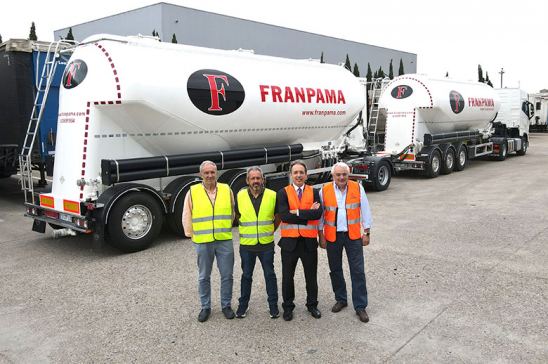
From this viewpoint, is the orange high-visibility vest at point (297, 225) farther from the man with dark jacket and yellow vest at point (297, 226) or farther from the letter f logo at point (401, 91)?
the letter f logo at point (401, 91)

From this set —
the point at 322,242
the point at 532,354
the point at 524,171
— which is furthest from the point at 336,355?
the point at 524,171

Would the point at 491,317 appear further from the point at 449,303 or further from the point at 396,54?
the point at 396,54

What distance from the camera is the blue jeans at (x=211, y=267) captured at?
197 inches

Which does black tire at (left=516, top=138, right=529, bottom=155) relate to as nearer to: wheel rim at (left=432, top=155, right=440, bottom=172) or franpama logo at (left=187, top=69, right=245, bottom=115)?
wheel rim at (left=432, top=155, right=440, bottom=172)

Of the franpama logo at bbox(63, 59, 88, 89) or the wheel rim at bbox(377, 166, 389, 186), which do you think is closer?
the franpama logo at bbox(63, 59, 88, 89)

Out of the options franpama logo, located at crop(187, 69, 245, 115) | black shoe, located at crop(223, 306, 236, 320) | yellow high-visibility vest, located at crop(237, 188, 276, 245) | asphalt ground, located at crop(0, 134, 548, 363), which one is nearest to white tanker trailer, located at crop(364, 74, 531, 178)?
asphalt ground, located at crop(0, 134, 548, 363)

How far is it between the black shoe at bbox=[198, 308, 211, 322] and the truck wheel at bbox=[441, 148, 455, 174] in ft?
44.3

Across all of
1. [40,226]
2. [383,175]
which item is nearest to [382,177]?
[383,175]

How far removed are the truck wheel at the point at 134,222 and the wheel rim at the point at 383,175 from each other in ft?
23.7

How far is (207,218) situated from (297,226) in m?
0.90

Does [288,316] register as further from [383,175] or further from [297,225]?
[383,175]

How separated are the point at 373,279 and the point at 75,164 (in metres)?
4.80

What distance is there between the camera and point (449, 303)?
17.5 feet

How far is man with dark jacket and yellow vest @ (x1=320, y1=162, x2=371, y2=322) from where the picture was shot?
494 cm
